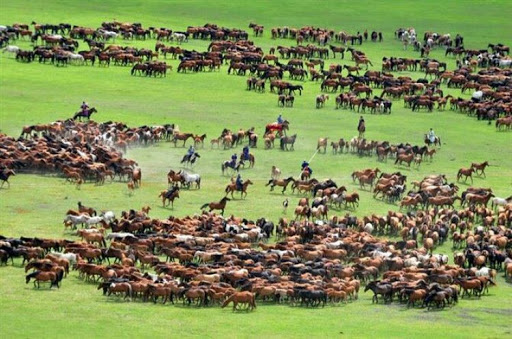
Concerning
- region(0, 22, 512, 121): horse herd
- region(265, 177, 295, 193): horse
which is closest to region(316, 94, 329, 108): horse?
region(0, 22, 512, 121): horse herd

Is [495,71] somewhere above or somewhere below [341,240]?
above

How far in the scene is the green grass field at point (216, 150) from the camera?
1464 inches

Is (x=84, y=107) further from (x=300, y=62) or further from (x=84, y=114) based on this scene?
(x=300, y=62)

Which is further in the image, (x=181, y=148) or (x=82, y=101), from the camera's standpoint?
(x=82, y=101)

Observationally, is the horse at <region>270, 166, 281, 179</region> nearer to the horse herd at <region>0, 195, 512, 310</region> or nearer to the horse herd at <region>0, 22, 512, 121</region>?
the horse herd at <region>0, 195, 512, 310</region>

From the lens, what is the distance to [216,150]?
6100cm

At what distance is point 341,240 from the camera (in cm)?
4606

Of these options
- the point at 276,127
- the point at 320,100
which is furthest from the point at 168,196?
the point at 320,100

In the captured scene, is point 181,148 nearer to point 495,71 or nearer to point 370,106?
point 370,106

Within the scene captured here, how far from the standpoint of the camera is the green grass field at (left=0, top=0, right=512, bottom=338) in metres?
37.2

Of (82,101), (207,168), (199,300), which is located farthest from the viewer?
(82,101)

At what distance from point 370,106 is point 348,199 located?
1988cm

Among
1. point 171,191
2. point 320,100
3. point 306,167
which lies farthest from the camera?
point 320,100

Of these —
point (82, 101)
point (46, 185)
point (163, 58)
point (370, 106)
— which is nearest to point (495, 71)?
point (370, 106)
